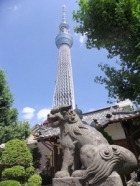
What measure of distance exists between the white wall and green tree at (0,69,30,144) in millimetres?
4923

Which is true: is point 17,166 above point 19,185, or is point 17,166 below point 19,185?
above

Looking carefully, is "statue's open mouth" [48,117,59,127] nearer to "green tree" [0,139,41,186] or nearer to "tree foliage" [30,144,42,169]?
"green tree" [0,139,41,186]

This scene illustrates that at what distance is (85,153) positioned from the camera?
2.68m

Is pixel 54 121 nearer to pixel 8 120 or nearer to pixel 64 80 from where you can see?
pixel 8 120

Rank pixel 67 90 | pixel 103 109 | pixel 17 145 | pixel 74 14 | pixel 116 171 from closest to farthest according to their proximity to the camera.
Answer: pixel 116 171, pixel 74 14, pixel 17 145, pixel 103 109, pixel 67 90

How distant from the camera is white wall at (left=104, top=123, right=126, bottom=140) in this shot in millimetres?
10141

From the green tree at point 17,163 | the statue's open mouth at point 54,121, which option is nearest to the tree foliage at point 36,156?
the green tree at point 17,163

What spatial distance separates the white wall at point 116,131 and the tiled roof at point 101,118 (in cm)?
51

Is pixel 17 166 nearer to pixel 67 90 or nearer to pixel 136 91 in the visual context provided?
pixel 136 91

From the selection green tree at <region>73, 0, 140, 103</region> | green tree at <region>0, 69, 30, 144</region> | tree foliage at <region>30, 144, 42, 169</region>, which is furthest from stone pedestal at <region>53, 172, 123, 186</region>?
tree foliage at <region>30, 144, 42, 169</region>

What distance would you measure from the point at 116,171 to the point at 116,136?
808 centimetres

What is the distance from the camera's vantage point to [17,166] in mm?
6949

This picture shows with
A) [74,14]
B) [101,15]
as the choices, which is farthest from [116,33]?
[74,14]

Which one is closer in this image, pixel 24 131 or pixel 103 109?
pixel 24 131
